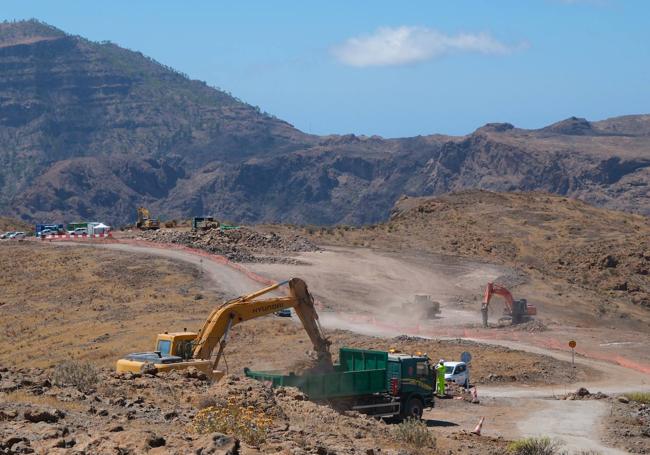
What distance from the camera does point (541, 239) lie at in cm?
8788

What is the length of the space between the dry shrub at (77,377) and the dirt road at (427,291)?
1163cm

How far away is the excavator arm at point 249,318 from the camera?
2858 centimetres

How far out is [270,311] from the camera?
98.1 ft

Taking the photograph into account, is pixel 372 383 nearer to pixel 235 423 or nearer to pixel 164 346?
pixel 164 346

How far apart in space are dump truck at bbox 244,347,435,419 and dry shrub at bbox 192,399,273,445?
7.88 metres

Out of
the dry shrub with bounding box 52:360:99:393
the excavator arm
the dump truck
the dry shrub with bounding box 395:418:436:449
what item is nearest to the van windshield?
the excavator arm

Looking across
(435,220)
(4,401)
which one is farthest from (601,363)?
(435,220)

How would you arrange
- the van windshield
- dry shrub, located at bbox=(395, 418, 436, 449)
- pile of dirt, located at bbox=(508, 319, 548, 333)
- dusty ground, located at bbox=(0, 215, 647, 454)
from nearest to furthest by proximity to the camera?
1. dry shrub, located at bbox=(395, 418, 436, 449)
2. dusty ground, located at bbox=(0, 215, 647, 454)
3. the van windshield
4. pile of dirt, located at bbox=(508, 319, 548, 333)

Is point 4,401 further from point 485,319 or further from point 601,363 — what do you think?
point 485,319

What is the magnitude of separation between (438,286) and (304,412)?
1825 inches

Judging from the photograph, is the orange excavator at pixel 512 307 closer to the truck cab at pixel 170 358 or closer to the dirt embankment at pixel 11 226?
the truck cab at pixel 170 358

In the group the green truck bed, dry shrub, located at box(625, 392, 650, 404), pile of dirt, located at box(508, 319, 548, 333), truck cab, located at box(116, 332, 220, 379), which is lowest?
dry shrub, located at box(625, 392, 650, 404)

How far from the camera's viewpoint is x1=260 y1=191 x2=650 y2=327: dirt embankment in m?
75.8

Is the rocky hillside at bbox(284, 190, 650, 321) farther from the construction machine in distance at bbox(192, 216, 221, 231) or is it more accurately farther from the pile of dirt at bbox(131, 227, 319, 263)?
the construction machine in distance at bbox(192, 216, 221, 231)
